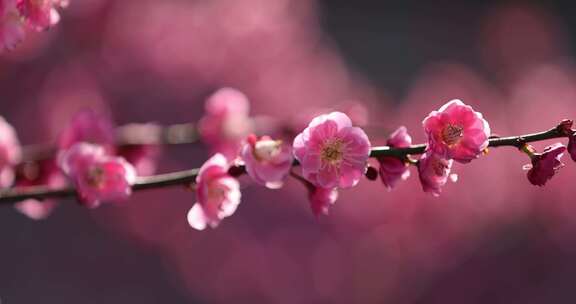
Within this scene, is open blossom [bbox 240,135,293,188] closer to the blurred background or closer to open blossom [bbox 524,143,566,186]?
open blossom [bbox 524,143,566,186]

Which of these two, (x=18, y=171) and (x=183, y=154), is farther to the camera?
(x=183, y=154)

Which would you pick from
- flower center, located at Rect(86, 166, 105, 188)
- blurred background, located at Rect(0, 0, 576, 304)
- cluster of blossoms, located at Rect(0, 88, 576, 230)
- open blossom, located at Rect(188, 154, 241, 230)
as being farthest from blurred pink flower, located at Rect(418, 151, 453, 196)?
blurred background, located at Rect(0, 0, 576, 304)

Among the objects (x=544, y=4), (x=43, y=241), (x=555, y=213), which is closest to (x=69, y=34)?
(x=43, y=241)

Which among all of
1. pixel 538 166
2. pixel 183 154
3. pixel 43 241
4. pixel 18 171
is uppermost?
pixel 183 154

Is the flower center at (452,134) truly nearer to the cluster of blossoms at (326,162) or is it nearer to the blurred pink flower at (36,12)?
the cluster of blossoms at (326,162)

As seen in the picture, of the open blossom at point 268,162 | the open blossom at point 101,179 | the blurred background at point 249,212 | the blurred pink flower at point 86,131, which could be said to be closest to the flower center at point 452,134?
the open blossom at point 268,162

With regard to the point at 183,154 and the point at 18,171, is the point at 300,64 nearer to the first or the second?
the point at 183,154
